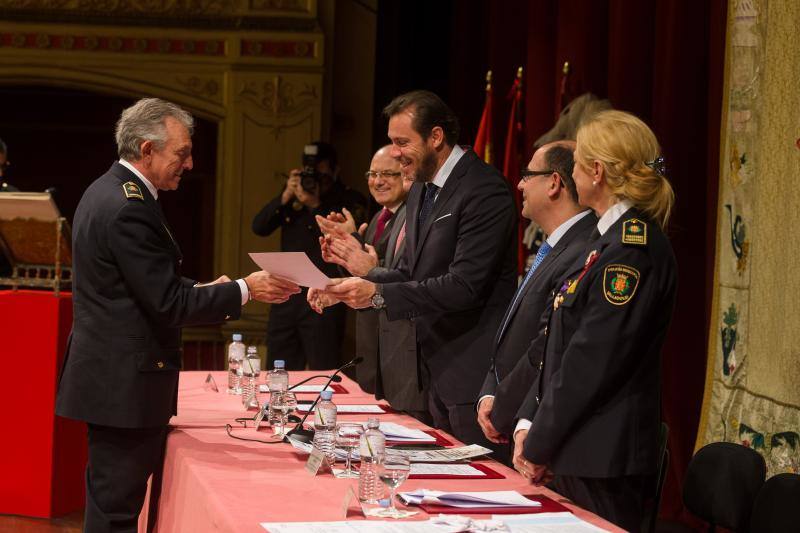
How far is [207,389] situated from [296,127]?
4456 millimetres

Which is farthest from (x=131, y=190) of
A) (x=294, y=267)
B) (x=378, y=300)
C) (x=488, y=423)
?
(x=488, y=423)

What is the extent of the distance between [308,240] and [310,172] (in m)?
0.38

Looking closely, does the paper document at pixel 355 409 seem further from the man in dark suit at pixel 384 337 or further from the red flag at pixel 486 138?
the red flag at pixel 486 138

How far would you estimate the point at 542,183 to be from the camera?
279cm

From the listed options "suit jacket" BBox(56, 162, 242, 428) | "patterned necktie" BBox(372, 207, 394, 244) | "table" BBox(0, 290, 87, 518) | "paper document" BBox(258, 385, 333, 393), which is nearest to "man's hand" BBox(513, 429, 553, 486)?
"suit jacket" BBox(56, 162, 242, 428)

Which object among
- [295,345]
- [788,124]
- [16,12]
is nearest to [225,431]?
[788,124]

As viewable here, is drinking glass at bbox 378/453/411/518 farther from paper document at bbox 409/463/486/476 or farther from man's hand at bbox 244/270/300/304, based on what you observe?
man's hand at bbox 244/270/300/304

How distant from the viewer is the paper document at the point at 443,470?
2354 millimetres

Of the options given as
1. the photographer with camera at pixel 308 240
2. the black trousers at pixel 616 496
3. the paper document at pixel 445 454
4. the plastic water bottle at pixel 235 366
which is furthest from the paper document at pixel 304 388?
the photographer with camera at pixel 308 240

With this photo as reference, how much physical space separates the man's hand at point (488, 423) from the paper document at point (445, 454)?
0.07 m

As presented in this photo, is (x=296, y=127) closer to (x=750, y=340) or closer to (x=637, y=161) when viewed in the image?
(x=750, y=340)

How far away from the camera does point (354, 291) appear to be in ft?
10.1

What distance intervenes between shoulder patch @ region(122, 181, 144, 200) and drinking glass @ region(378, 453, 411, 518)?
1.20 metres

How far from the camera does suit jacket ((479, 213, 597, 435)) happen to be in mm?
2570
